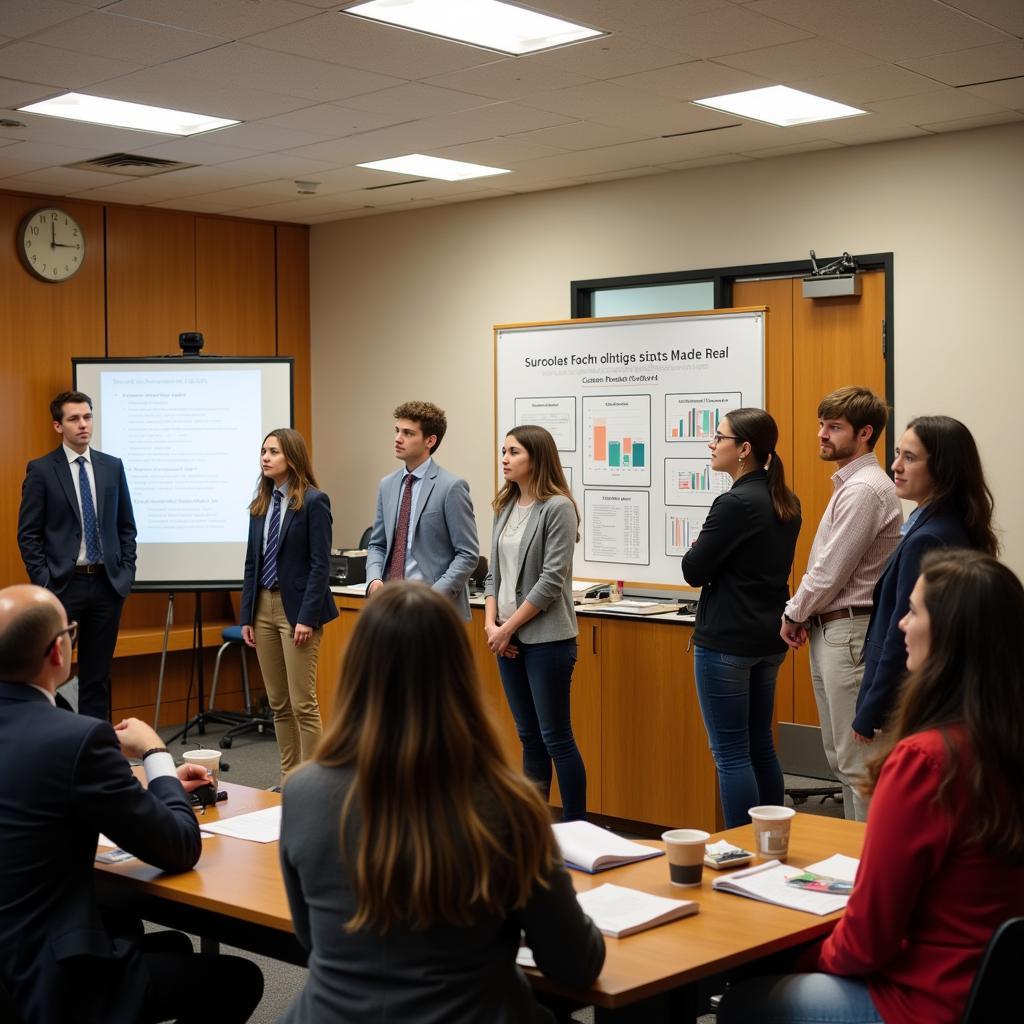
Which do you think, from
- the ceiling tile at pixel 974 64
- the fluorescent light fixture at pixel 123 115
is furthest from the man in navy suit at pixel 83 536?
the ceiling tile at pixel 974 64

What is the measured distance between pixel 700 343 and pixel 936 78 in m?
1.78

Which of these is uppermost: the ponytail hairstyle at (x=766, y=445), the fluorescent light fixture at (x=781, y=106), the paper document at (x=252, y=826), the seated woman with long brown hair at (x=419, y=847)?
the fluorescent light fixture at (x=781, y=106)

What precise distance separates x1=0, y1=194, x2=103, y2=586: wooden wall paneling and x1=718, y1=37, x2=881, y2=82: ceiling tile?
414cm

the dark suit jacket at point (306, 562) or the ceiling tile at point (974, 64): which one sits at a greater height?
the ceiling tile at point (974, 64)

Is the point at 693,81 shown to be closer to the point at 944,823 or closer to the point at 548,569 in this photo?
the point at 548,569

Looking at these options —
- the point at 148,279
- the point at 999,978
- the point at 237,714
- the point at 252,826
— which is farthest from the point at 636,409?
the point at 999,978

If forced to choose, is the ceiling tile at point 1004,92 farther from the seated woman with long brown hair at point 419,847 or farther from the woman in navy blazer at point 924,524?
the seated woman with long brown hair at point 419,847

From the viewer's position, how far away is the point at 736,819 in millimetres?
4418

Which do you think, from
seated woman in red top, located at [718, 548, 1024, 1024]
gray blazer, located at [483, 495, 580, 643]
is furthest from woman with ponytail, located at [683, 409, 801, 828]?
seated woman in red top, located at [718, 548, 1024, 1024]

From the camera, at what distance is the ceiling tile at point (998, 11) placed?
12.7ft

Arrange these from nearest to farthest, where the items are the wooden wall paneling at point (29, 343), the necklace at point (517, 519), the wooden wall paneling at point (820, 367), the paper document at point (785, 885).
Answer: the paper document at point (785, 885), the necklace at point (517, 519), the wooden wall paneling at point (820, 367), the wooden wall paneling at point (29, 343)

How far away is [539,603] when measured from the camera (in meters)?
4.71

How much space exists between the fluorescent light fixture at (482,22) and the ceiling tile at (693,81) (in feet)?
1.63

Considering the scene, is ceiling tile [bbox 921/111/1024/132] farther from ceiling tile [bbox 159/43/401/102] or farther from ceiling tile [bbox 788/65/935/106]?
ceiling tile [bbox 159/43/401/102]
